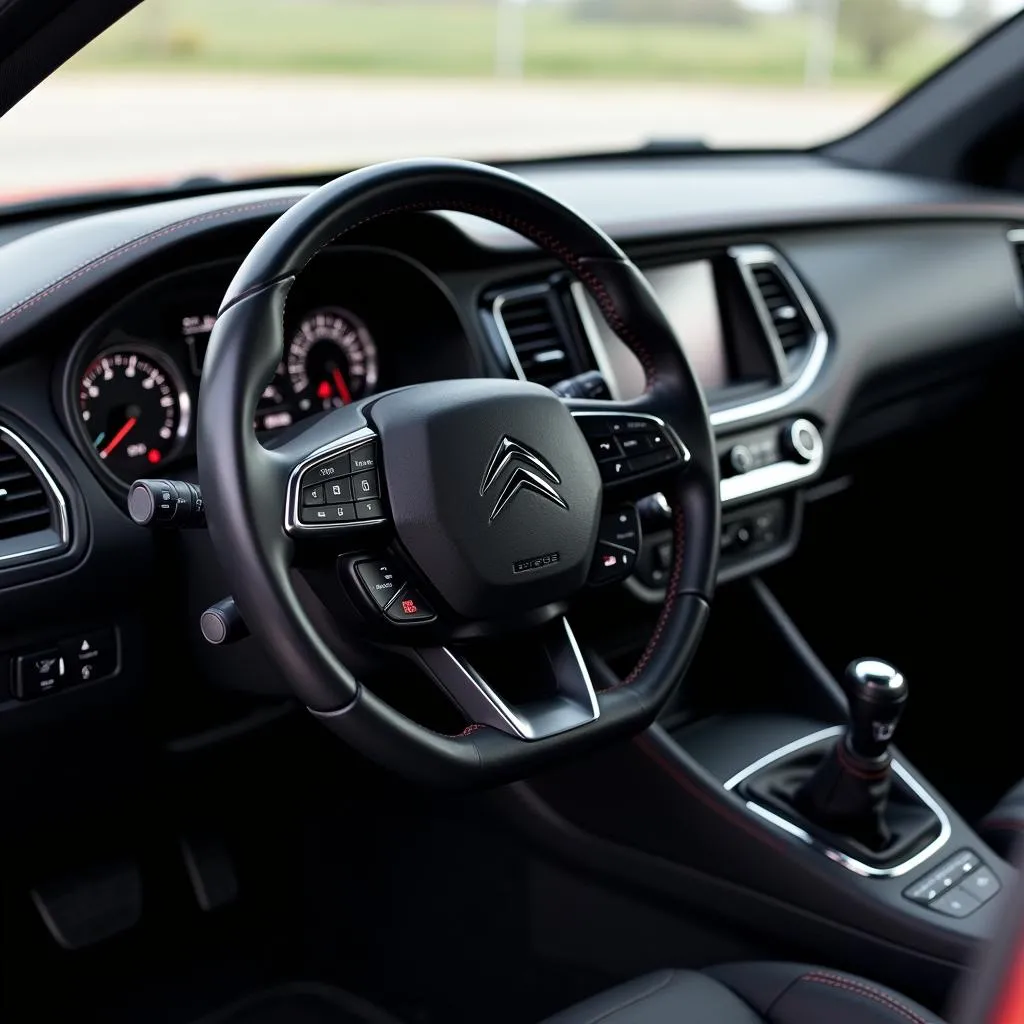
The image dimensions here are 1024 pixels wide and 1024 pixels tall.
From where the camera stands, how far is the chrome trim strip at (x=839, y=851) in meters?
1.69

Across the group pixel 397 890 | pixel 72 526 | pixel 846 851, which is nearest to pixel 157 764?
pixel 72 526

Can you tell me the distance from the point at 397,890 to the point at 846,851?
2.15 ft

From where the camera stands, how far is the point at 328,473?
116 cm

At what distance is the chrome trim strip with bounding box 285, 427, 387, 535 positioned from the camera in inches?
44.0

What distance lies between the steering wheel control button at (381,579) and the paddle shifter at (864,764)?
2.43ft

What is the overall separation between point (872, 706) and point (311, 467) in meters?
0.86

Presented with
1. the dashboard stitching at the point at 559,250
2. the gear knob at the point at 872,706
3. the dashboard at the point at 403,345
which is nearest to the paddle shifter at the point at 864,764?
the gear knob at the point at 872,706

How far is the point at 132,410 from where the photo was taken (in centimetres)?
146

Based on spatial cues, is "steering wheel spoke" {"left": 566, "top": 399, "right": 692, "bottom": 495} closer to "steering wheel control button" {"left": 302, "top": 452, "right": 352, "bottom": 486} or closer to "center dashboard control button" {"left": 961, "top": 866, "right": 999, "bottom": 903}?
"steering wheel control button" {"left": 302, "top": 452, "right": 352, "bottom": 486}

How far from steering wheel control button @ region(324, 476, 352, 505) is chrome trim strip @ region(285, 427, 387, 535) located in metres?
0.02

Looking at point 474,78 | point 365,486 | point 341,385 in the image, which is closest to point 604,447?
point 365,486

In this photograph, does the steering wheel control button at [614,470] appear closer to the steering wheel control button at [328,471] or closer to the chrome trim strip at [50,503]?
the steering wheel control button at [328,471]

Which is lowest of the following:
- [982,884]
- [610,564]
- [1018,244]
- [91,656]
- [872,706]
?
[982,884]

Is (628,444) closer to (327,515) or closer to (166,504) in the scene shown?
(327,515)
